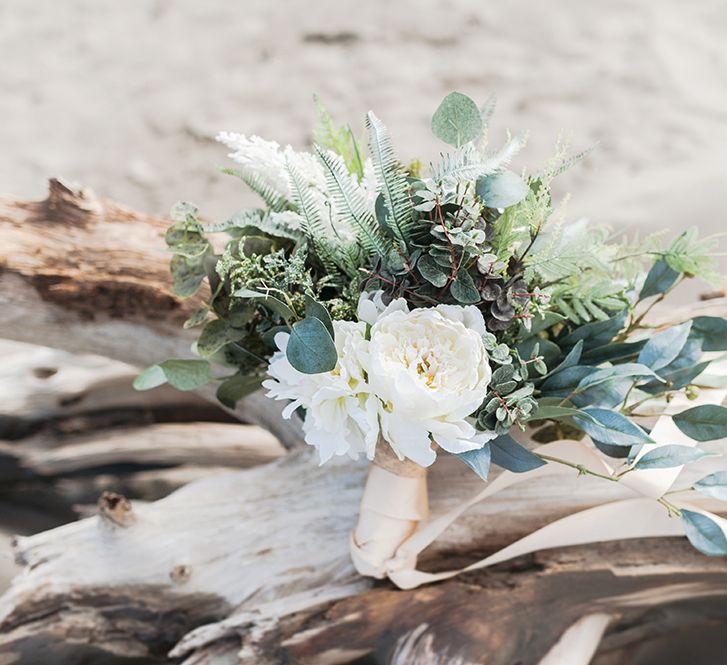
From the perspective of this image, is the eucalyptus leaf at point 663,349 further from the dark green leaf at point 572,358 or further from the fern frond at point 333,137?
the fern frond at point 333,137

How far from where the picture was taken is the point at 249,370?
0.74m

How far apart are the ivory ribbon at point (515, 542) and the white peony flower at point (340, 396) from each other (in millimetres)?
122

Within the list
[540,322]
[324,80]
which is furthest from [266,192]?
[324,80]

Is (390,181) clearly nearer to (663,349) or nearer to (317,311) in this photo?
(317,311)

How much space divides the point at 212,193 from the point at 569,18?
919mm

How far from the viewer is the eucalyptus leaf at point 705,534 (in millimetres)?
597

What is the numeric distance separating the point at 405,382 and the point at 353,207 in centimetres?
15

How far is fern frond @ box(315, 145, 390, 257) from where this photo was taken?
61cm

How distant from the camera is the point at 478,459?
1.90 ft

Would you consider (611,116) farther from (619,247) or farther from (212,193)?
(619,247)

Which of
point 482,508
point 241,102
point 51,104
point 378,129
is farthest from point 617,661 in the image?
point 51,104

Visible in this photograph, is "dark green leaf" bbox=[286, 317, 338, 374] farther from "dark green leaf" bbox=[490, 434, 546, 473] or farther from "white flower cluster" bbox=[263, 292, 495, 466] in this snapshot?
"dark green leaf" bbox=[490, 434, 546, 473]

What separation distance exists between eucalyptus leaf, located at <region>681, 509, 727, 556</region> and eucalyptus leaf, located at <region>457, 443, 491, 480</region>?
0.17 meters

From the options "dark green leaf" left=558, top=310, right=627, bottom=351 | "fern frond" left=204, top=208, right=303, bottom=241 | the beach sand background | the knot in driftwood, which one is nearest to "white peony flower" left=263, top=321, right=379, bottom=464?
"fern frond" left=204, top=208, right=303, bottom=241
